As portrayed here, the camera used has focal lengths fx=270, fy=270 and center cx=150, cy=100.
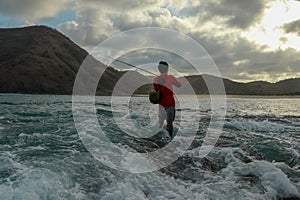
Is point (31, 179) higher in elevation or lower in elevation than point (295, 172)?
higher

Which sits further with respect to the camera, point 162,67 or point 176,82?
point 162,67

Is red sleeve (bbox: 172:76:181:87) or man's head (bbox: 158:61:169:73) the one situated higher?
man's head (bbox: 158:61:169:73)

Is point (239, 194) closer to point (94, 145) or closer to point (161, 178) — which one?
point (161, 178)

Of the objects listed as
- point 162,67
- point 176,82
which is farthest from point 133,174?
point 162,67

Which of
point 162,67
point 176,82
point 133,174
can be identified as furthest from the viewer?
point 162,67

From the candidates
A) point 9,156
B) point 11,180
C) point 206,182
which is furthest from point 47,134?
point 206,182

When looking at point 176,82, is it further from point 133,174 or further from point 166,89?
point 133,174

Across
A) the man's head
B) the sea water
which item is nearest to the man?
the man's head

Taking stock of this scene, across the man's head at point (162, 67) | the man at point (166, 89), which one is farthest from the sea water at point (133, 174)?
the man's head at point (162, 67)

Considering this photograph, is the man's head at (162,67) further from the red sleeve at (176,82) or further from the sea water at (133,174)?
the sea water at (133,174)

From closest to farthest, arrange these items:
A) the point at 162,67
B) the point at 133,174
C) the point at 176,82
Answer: the point at 133,174, the point at 176,82, the point at 162,67

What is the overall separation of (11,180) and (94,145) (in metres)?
3.46

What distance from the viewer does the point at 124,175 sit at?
5.93 m

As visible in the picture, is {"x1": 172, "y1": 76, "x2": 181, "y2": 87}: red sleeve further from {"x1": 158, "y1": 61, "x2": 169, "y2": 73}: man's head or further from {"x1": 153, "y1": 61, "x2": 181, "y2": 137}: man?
{"x1": 158, "y1": 61, "x2": 169, "y2": 73}: man's head
